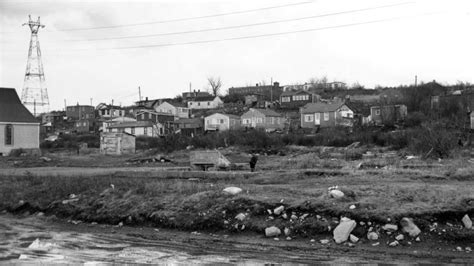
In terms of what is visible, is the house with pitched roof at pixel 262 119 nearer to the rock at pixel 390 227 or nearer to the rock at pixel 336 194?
the rock at pixel 336 194

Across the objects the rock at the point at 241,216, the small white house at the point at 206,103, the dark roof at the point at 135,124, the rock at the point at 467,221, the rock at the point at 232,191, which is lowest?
the rock at the point at 241,216

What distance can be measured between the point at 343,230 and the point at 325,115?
272 ft

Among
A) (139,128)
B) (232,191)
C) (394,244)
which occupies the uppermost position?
(139,128)

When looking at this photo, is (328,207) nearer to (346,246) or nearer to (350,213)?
(350,213)

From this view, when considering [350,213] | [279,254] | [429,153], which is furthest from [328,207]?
[429,153]

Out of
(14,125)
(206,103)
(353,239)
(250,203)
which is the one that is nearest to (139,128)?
(206,103)

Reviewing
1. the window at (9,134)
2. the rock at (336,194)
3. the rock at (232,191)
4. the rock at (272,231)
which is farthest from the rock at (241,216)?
the window at (9,134)

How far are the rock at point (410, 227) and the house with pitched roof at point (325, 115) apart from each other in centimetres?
7939

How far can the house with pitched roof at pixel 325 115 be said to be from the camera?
3575 inches

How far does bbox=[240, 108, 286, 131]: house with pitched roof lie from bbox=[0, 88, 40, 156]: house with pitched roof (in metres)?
48.2

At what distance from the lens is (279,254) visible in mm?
9453

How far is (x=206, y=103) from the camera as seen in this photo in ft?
433

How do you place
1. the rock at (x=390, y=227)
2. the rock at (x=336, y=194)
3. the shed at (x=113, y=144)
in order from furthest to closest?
the shed at (x=113, y=144) < the rock at (x=336, y=194) < the rock at (x=390, y=227)

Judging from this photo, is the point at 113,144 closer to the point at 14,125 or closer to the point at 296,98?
the point at 14,125
